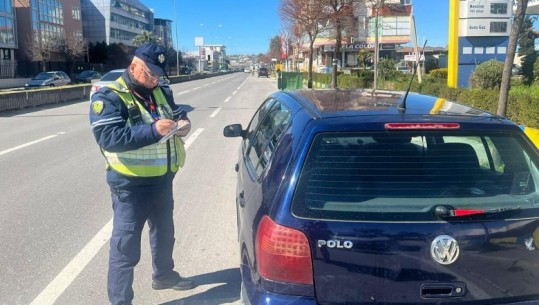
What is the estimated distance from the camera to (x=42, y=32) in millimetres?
64312

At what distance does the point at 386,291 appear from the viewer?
2.22m

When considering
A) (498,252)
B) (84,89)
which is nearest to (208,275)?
(498,252)

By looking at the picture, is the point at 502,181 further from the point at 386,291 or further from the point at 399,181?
the point at 386,291

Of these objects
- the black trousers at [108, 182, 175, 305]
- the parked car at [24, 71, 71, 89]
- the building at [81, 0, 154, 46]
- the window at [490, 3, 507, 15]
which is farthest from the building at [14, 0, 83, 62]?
the black trousers at [108, 182, 175, 305]

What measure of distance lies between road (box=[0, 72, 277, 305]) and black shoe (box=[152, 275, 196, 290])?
0.05 meters

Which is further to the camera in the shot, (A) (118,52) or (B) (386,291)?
(A) (118,52)

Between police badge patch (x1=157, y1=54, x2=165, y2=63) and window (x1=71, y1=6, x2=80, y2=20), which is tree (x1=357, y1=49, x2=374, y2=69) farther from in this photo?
police badge patch (x1=157, y1=54, x2=165, y2=63)

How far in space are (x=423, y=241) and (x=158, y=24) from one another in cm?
14473

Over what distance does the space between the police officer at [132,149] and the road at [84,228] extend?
60cm

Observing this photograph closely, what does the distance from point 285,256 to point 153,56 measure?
177cm

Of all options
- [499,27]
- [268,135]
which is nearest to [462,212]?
[268,135]

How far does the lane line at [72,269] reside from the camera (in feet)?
12.5

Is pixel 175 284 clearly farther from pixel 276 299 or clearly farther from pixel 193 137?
pixel 193 137

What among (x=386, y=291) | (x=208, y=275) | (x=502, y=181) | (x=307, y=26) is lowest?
(x=208, y=275)
